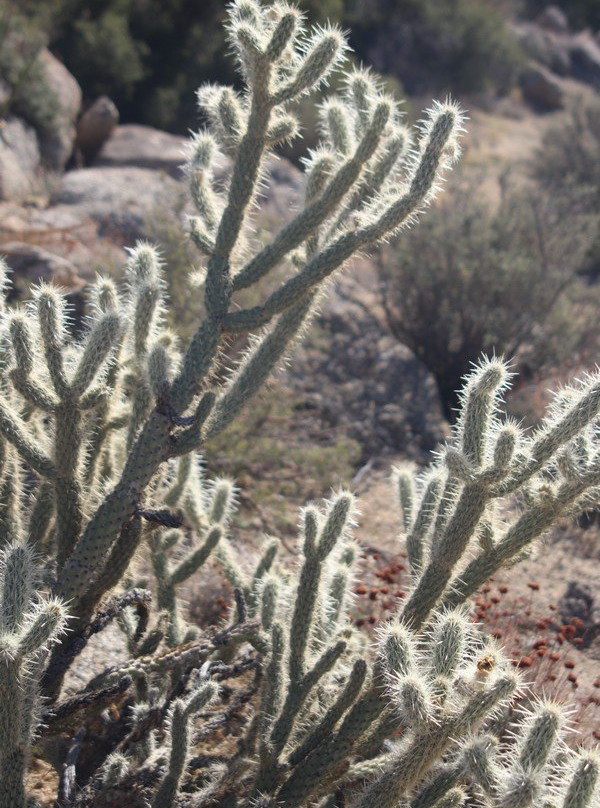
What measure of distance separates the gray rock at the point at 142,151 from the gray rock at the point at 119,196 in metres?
0.55

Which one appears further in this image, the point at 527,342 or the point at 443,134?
the point at 527,342

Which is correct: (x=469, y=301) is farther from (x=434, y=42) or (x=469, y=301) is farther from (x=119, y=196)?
(x=434, y=42)

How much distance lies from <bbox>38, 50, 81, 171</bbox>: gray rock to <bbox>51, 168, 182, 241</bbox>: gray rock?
57 centimetres

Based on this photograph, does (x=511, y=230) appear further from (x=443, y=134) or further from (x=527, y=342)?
(x=443, y=134)

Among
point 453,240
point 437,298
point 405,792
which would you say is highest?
point 453,240

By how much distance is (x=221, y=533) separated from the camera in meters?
3.57

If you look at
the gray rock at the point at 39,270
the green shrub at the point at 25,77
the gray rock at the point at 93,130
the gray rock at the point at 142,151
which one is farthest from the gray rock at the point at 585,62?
the gray rock at the point at 39,270

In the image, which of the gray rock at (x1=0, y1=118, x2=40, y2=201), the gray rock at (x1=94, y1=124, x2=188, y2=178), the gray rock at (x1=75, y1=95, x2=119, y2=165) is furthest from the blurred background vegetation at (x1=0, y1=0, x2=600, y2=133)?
the gray rock at (x1=94, y1=124, x2=188, y2=178)

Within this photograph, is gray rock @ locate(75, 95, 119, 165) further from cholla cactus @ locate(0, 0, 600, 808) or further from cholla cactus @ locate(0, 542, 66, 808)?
cholla cactus @ locate(0, 542, 66, 808)

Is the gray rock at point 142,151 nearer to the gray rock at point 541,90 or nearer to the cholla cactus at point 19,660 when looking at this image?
the cholla cactus at point 19,660

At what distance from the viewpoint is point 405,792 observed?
2350mm

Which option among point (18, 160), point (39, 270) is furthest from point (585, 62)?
point (39, 270)

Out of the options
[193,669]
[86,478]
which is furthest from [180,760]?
[86,478]

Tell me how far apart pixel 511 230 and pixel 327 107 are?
5.64 m
